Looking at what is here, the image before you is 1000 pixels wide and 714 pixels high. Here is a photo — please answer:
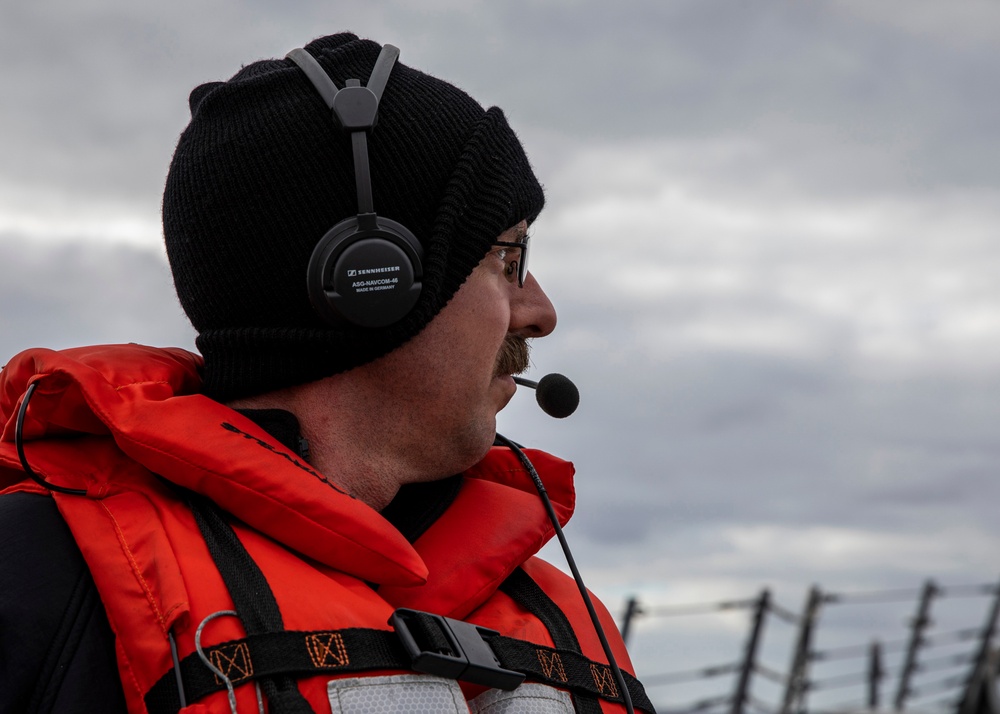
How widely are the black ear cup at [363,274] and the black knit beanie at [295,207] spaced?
0.05m

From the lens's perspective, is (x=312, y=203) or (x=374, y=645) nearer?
(x=374, y=645)

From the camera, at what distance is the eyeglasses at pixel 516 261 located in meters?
2.48

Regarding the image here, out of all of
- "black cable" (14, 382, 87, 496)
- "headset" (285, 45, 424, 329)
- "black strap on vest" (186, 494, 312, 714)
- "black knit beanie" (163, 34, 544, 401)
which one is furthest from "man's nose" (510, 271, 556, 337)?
"black cable" (14, 382, 87, 496)

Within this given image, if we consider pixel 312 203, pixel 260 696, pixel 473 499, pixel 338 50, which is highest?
pixel 338 50

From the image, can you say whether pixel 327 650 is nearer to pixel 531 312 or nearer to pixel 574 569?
pixel 574 569

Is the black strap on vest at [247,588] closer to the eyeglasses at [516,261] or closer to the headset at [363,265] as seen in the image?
the headset at [363,265]

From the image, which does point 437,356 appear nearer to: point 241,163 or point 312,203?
point 312,203

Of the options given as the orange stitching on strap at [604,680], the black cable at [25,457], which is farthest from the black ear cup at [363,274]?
the orange stitching on strap at [604,680]

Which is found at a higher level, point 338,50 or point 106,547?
point 338,50

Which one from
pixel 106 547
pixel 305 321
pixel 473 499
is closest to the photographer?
pixel 106 547

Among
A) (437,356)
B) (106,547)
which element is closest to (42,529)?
(106,547)

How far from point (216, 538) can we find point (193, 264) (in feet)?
2.25

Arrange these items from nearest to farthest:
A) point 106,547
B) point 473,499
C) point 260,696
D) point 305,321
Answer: point 260,696 → point 106,547 → point 305,321 → point 473,499

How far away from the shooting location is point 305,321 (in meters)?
2.28
